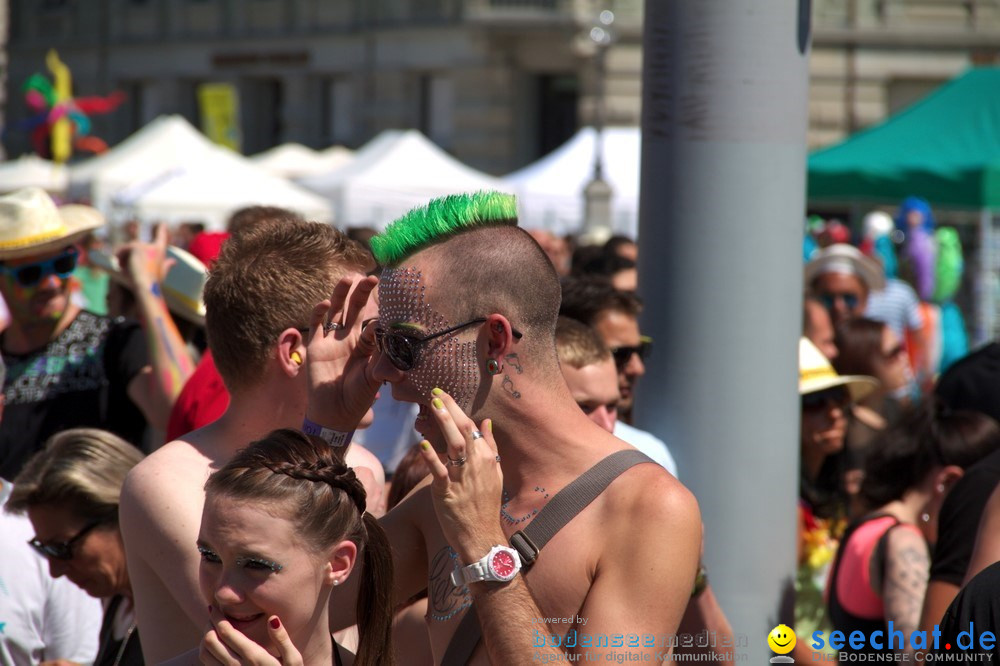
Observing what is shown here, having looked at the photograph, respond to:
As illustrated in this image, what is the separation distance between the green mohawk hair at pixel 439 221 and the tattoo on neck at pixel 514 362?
0.87 feet

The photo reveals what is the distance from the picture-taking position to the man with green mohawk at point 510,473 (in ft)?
7.26

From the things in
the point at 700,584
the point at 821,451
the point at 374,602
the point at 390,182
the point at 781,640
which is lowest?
the point at 390,182

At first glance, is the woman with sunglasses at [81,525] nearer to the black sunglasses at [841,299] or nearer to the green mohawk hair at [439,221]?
the green mohawk hair at [439,221]

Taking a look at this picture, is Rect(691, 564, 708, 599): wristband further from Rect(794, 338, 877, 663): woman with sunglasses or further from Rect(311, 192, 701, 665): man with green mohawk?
Rect(794, 338, 877, 663): woman with sunglasses

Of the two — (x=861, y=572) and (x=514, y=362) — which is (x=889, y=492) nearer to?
(x=861, y=572)

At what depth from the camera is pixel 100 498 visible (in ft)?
11.5

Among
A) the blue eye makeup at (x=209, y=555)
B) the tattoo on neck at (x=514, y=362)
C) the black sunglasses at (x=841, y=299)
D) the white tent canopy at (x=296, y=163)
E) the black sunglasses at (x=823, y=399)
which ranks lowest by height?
the white tent canopy at (x=296, y=163)

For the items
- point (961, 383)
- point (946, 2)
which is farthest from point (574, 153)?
point (961, 383)

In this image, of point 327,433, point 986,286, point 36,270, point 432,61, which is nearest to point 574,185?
point 986,286

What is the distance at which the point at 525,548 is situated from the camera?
2.34 metres

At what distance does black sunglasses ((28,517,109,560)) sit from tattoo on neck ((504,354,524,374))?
1.61 metres

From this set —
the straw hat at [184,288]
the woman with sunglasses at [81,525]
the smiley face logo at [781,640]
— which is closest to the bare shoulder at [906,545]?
the smiley face logo at [781,640]

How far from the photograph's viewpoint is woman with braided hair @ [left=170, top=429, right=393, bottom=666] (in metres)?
2.29

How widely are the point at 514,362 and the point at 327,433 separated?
0.44m
